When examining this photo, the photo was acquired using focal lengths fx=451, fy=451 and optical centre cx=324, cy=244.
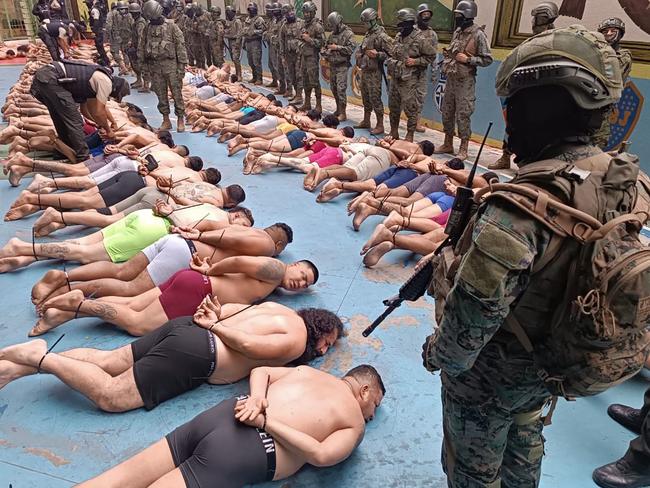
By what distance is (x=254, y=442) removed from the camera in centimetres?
171

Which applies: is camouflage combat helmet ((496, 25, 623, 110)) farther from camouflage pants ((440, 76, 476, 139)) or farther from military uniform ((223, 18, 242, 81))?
military uniform ((223, 18, 242, 81))

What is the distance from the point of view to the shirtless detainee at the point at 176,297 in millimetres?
2576

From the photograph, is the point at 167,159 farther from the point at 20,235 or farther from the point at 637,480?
the point at 637,480

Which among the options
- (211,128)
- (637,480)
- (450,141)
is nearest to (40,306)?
(637,480)

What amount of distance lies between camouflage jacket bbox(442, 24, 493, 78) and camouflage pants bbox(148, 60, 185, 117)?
163 inches

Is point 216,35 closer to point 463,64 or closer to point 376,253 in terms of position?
point 463,64

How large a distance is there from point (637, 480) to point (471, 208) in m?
1.48

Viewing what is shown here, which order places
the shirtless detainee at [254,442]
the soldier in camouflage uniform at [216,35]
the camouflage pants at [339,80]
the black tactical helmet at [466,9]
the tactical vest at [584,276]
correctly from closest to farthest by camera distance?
1. the tactical vest at [584,276]
2. the shirtless detainee at [254,442]
3. the black tactical helmet at [466,9]
4. the camouflage pants at [339,80]
5. the soldier in camouflage uniform at [216,35]

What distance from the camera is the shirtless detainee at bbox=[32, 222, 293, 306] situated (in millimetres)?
2814

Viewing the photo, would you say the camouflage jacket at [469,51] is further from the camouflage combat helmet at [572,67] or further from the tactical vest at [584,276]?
the tactical vest at [584,276]

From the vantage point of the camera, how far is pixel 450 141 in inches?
251

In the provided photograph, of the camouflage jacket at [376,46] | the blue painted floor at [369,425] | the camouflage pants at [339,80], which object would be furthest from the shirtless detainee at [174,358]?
the camouflage pants at [339,80]

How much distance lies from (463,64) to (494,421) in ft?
17.6

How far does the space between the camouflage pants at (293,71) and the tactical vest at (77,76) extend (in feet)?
15.9
